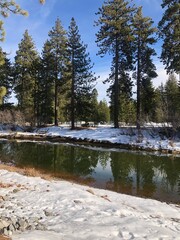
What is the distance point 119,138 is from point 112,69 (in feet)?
32.7

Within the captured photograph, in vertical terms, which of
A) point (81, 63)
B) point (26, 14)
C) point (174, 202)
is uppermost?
point (81, 63)

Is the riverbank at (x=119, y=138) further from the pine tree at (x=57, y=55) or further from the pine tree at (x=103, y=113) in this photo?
the pine tree at (x=103, y=113)

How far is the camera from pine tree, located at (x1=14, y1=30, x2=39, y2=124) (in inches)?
1825

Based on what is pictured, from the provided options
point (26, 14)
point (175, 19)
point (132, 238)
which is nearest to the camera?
point (132, 238)

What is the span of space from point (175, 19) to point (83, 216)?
23073mm

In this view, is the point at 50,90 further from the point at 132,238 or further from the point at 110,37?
the point at 132,238

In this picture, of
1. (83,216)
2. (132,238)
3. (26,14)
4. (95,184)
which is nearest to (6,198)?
(83,216)

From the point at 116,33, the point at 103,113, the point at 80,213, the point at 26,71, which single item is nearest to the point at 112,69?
the point at 116,33

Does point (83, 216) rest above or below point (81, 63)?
below

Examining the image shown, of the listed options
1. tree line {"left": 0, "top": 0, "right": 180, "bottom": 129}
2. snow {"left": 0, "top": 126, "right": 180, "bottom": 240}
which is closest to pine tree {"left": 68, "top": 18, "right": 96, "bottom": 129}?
tree line {"left": 0, "top": 0, "right": 180, "bottom": 129}

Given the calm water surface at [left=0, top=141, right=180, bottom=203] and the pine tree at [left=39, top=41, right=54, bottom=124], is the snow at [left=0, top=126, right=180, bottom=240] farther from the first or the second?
the pine tree at [left=39, top=41, right=54, bottom=124]

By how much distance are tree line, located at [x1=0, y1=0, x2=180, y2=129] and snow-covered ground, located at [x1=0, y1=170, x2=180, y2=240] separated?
1707 cm

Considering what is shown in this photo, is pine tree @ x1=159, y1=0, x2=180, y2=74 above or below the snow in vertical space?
above

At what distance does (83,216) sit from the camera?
7.07m
